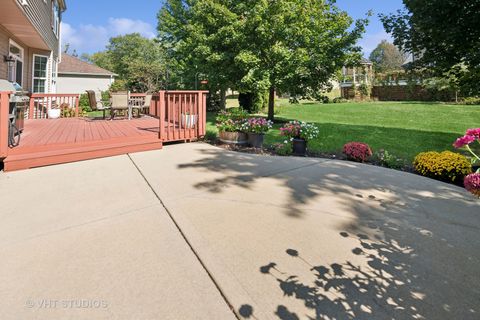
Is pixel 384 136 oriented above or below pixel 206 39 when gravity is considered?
below

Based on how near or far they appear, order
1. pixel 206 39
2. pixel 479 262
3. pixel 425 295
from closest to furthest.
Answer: pixel 425 295, pixel 479 262, pixel 206 39

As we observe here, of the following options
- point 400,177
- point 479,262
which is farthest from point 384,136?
point 479,262

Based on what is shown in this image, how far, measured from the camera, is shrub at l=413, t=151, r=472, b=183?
4848 mm

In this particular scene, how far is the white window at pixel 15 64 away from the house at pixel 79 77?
1331 centimetres

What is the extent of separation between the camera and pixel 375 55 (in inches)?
2970

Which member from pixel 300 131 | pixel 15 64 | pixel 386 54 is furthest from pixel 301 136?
pixel 386 54

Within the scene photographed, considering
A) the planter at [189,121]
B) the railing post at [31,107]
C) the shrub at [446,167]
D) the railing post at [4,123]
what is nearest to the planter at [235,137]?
the planter at [189,121]

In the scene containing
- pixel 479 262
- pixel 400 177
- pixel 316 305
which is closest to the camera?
pixel 316 305

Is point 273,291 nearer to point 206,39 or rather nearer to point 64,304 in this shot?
point 64,304

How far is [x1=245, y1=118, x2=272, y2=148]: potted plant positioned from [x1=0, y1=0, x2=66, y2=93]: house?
5682mm

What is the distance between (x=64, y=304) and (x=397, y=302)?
2.09 metres

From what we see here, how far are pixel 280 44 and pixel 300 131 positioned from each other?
527 cm

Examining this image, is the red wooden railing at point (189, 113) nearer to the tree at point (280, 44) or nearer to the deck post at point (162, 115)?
the deck post at point (162, 115)

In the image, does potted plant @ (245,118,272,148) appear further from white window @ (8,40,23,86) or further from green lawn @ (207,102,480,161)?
white window @ (8,40,23,86)
